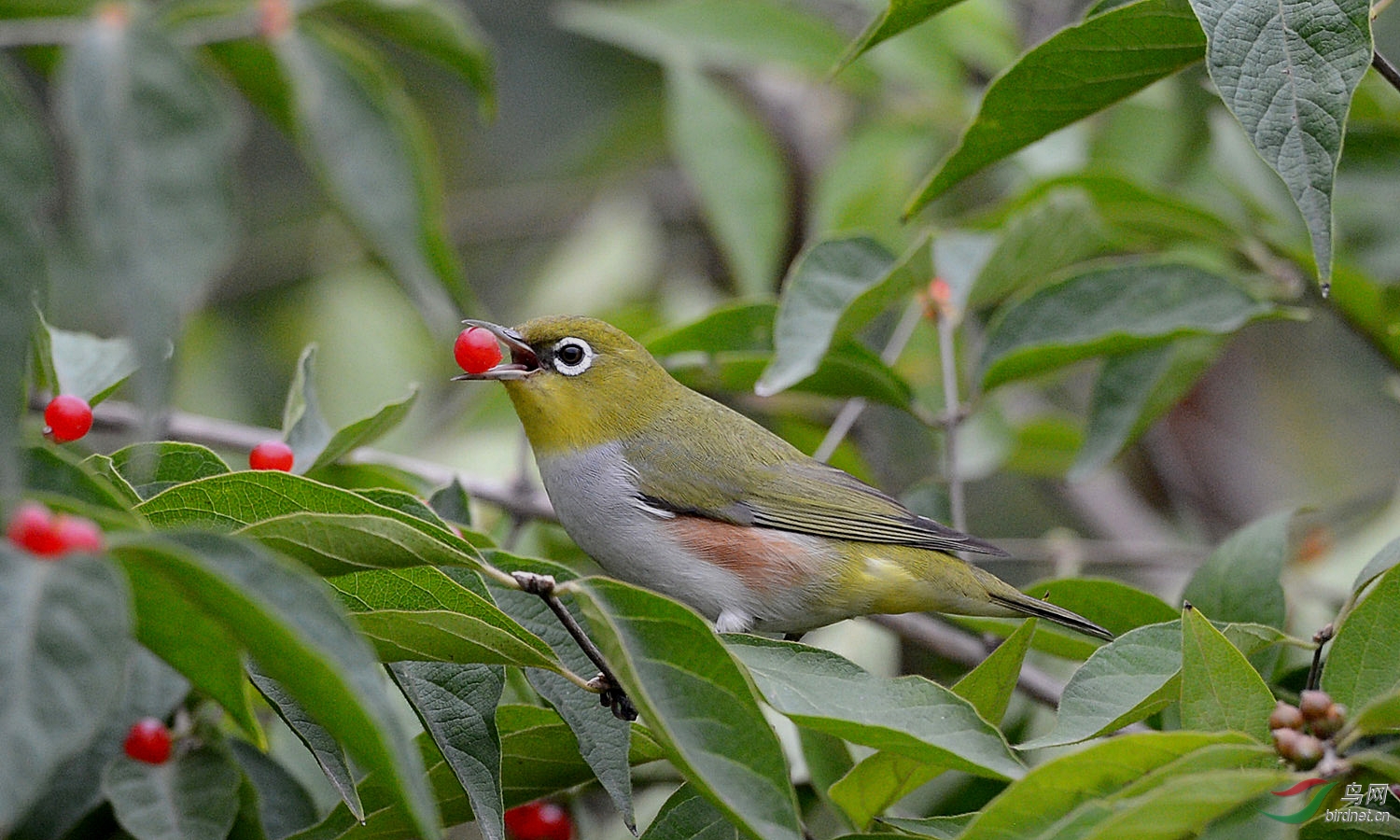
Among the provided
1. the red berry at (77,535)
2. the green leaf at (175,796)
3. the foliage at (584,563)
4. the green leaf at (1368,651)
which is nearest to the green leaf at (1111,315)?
the foliage at (584,563)

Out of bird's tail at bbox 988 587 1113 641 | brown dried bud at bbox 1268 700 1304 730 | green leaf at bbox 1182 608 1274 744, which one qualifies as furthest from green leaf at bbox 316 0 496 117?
brown dried bud at bbox 1268 700 1304 730

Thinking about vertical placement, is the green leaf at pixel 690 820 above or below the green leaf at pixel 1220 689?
below

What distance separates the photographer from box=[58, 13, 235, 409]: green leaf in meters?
1.57

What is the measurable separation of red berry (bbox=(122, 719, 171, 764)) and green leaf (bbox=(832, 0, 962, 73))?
1.93 m

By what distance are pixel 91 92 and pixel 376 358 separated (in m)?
4.11

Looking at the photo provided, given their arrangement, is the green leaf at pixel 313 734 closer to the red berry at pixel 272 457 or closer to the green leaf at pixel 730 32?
the red berry at pixel 272 457

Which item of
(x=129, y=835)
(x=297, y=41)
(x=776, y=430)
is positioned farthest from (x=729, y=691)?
(x=776, y=430)

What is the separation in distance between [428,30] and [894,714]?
2.91m

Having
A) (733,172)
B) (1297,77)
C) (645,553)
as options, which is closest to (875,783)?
(645,553)

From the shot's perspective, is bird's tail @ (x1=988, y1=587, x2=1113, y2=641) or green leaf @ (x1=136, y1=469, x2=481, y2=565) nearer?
green leaf @ (x1=136, y1=469, x2=481, y2=565)

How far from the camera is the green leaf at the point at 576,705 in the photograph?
2.16 m

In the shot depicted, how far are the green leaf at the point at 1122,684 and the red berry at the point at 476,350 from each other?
5.40 ft

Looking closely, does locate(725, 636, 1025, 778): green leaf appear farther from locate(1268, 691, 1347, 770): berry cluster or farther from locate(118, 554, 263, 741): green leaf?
locate(118, 554, 263, 741): green leaf

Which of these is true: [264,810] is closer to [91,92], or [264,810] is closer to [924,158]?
[91,92]
